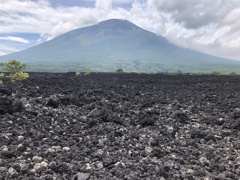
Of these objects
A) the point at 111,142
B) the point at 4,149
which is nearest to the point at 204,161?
the point at 111,142

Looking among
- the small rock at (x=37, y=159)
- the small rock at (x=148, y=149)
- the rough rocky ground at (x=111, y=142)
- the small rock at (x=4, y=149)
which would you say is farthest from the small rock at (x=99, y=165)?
the small rock at (x=4, y=149)

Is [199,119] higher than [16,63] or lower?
lower

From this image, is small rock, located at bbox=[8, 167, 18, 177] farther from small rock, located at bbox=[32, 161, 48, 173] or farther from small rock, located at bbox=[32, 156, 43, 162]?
small rock, located at bbox=[32, 156, 43, 162]

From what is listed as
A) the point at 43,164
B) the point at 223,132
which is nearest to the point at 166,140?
Result: the point at 223,132

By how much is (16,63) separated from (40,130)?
1566cm

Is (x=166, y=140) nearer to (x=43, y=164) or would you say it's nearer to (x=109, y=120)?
(x=109, y=120)

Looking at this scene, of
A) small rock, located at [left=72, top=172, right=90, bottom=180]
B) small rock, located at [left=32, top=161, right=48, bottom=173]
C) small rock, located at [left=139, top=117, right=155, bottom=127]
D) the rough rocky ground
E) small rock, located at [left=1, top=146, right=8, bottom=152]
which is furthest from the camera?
small rock, located at [left=139, top=117, right=155, bottom=127]

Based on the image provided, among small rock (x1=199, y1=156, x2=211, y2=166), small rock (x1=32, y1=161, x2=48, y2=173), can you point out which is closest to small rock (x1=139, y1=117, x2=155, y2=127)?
small rock (x1=199, y1=156, x2=211, y2=166)

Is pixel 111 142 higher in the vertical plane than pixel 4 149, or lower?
lower

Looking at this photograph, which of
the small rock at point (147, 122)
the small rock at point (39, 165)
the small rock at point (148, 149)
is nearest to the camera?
the small rock at point (39, 165)

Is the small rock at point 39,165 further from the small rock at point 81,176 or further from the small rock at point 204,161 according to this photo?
the small rock at point 204,161

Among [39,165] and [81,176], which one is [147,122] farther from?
[39,165]

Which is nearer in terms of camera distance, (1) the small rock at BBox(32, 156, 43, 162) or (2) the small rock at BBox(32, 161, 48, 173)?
(2) the small rock at BBox(32, 161, 48, 173)

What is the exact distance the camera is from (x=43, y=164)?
19.0ft
